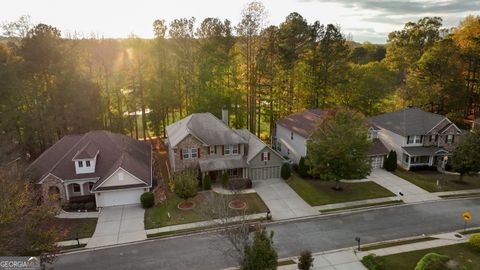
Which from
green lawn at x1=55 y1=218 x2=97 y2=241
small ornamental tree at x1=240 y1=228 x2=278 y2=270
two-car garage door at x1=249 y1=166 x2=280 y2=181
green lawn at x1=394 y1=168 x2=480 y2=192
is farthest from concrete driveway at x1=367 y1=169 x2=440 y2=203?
green lawn at x1=55 y1=218 x2=97 y2=241

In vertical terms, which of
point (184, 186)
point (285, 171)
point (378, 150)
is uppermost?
point (378, 150)

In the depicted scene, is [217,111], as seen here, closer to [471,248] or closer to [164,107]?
[164,107]

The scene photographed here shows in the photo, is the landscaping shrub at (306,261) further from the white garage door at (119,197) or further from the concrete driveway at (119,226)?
the white garage door at (119,197)

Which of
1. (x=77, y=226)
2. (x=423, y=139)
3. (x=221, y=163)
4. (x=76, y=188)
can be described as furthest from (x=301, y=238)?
(x=423, y=139)

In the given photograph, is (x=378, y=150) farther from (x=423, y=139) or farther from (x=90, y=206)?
(x=90, y=206)

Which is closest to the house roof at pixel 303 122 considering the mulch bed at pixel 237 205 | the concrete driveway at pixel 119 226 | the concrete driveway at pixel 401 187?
the concrete driveway at pixel 401 187

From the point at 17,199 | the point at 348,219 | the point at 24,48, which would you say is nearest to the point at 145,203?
the point at 17,199
